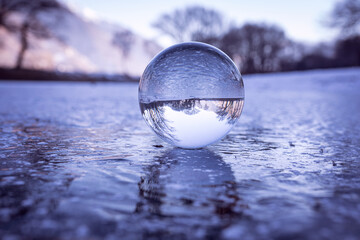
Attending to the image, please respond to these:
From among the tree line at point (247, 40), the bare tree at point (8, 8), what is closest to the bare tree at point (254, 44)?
the tree line at point (247, 40)

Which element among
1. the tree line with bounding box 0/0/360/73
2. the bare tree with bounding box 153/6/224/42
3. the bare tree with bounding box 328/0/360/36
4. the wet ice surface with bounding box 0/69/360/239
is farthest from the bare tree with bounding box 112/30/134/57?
the wet ice surface with bounding box 0/69/360/239

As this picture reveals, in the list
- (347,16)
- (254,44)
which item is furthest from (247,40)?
(347,16)

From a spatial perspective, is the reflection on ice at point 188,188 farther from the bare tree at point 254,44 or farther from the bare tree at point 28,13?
the bare tree at point 254,44

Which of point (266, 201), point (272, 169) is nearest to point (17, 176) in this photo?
point (266, 201)

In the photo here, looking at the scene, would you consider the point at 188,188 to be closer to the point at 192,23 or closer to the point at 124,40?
the point at 192,23

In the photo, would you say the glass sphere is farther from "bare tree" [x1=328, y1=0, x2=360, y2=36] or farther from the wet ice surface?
"bare tree" [x1=328, y1=0, x2=360, y2=36]

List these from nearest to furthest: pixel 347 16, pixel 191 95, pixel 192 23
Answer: pixel 191 95
pixel 347 16
pixel 192 23
